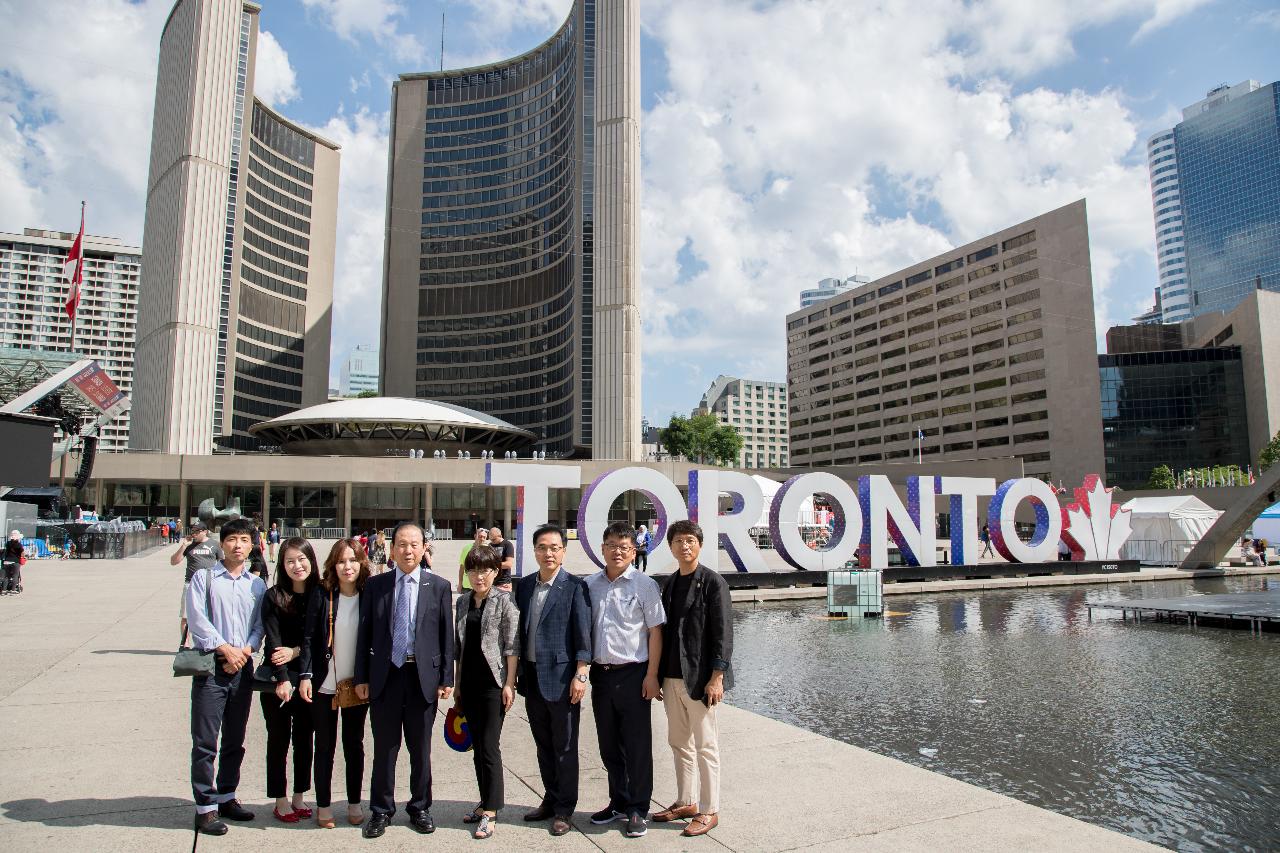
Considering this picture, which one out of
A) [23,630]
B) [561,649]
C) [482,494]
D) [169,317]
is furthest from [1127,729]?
[169,317]

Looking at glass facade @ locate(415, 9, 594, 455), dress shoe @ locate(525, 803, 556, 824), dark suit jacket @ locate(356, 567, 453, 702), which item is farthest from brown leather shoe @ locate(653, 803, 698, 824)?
glass facade @ locate(415, 9, 594, 455)

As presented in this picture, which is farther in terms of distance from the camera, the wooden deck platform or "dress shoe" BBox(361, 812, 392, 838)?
the wooden deck platform

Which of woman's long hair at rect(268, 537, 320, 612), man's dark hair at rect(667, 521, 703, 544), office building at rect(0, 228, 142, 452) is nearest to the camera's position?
woman's long hair at rect(268, 537, 320, 612)

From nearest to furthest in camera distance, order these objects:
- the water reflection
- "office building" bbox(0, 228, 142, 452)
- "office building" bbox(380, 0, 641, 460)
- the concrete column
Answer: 1. the water reflection
2. the concrete column
3. "office building" bbox(380, 0, 641, 460)
4. "office building" bbox(0, 228, 142, 452)

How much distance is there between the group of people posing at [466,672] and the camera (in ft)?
17.1

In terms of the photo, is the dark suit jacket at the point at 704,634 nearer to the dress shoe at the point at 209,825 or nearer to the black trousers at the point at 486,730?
the black trousers at the point at 486,730

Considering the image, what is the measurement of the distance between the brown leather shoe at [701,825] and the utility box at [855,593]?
1391 cm

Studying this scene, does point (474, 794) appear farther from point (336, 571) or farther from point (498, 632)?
point (336, 571)

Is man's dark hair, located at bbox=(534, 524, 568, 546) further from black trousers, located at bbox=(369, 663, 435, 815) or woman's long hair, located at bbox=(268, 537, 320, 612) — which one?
woman's long hair, located at bbox=(268, 537, 320, 612)

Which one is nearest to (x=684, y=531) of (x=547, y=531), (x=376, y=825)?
(x=547, y=531)

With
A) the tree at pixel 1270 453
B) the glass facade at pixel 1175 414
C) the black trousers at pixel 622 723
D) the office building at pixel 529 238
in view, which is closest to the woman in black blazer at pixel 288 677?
the black trousers at pixel 622 723

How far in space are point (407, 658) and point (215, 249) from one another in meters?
85.2

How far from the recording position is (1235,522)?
2916 centimetres

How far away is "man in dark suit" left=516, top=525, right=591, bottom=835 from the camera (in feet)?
17.1
